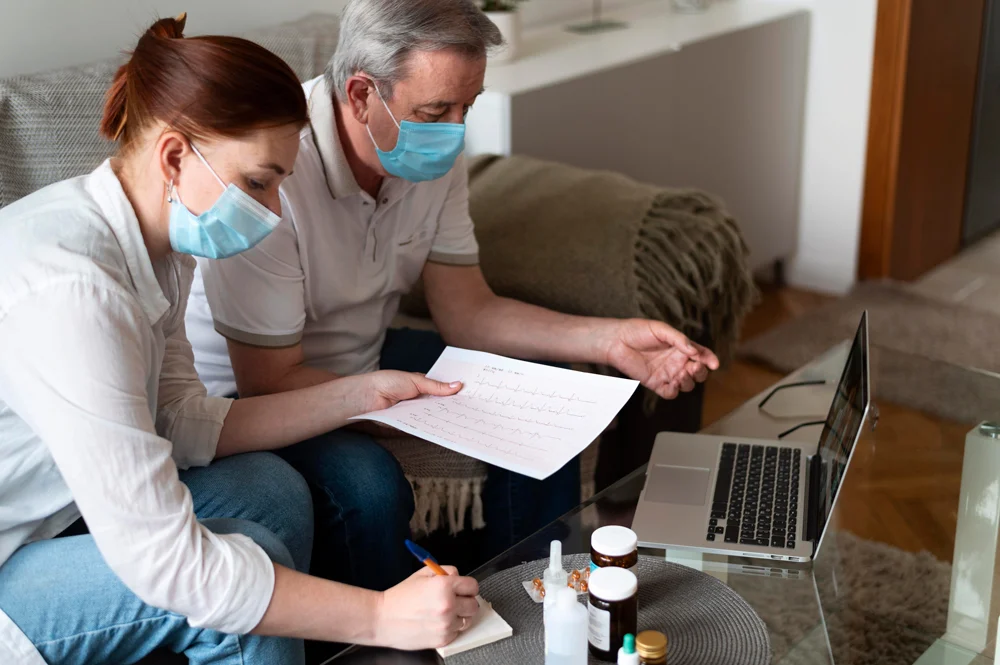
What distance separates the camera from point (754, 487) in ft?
4.26

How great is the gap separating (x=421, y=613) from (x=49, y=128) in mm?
945

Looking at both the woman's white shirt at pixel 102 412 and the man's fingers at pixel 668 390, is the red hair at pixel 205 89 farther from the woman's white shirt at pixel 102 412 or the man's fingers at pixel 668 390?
the man's fingers at pixel 668 390

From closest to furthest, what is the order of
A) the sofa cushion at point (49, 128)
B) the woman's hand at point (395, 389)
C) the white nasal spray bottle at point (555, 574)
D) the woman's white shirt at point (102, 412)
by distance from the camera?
the woman's white shirt at point (102, 412) → the white nasal spray bottle at point (555, 574) → the woman's hand at point (395, 389) → the sofa cushion at point (49, 128)

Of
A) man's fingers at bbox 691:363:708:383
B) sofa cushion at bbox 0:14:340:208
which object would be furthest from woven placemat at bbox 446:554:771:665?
sofa cushion at bbox 0:14:340:208

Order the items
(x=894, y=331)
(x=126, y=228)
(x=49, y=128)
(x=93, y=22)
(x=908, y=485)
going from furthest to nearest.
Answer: (x=894, y=331)
(x=93, y=22)
(x=49, y=128)
(x=908, y=485)
(x=126, y=228)

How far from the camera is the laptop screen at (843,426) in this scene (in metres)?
1.17

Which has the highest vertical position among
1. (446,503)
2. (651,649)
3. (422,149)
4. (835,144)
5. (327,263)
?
(422,149)

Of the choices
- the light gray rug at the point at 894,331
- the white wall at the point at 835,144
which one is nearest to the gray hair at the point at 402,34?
the light gray rug at the point at 894,331

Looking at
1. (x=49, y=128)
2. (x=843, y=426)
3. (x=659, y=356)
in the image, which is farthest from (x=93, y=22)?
(x=843, y=426)

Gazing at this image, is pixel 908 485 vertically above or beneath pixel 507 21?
beneath

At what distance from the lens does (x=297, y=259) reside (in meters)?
1.38

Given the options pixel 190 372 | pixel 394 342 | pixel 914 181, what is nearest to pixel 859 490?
pixel 394 342

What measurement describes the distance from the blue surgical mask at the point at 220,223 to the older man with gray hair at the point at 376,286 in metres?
0.25

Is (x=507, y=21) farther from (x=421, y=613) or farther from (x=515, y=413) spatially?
(x=421, y=613)
